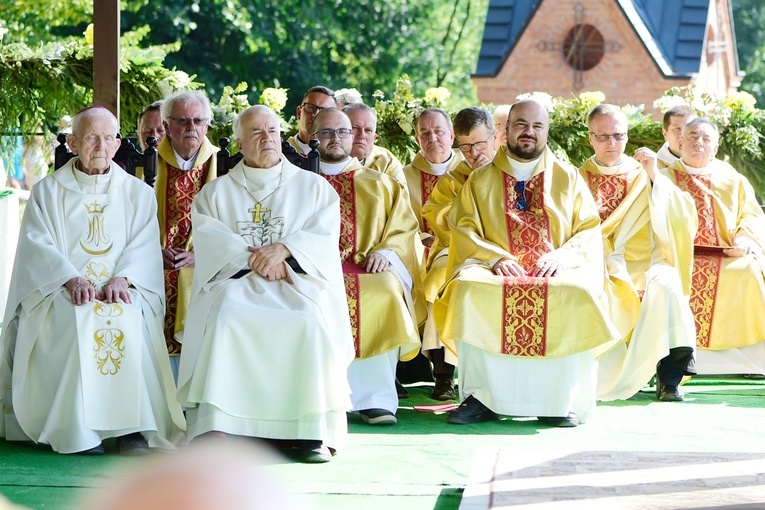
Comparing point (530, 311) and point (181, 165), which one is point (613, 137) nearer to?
point (530, 311)

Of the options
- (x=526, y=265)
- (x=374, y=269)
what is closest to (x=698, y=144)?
(x=526, y=265)

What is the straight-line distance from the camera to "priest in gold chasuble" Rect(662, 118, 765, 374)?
26.2 ft

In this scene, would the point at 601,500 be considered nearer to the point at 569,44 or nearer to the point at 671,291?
the point at 671,291

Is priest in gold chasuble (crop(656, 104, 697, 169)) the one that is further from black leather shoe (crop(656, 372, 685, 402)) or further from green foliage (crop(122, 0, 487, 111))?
green foliage (crop(122, 0, 487, 111))

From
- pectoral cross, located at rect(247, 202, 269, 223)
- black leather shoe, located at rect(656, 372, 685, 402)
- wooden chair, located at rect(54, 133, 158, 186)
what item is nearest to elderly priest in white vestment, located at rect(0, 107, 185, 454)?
wooden chair, located at rect(54, 133, 158, 186)

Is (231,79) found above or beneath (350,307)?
above

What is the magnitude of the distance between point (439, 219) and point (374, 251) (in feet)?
2.62

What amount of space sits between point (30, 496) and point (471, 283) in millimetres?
2791

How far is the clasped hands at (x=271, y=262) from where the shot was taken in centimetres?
579

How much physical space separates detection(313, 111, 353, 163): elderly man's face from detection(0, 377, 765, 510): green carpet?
60.9 inches

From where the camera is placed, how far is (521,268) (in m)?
6.68

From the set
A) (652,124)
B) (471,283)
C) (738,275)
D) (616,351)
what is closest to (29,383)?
(471,283)

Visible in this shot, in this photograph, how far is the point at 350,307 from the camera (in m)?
6.54

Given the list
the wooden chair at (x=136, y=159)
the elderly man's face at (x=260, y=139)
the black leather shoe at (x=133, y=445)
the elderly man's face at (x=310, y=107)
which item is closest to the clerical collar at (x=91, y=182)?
the wooden chair at (x=136, y=159)
